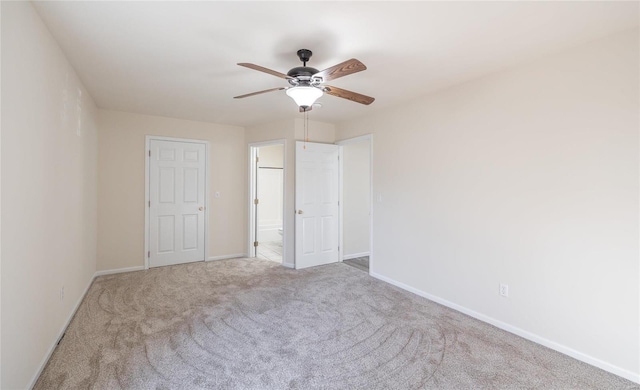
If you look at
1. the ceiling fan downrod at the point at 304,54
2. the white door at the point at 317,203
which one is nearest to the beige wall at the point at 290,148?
the white door at the point at 317,203

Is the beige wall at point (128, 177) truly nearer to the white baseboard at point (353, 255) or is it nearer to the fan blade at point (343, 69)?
the white baseboard at point (353, 255)

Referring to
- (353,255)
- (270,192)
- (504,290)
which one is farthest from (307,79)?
(270,192)

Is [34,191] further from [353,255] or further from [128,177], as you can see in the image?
[353,255]

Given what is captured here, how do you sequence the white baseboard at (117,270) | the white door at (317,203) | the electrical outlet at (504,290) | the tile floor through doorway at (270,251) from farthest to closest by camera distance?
the tile floor through doorway at (270,251)
the white door at (317,203)
the white baseboard at (117,270)
the electrical outlet at (504,290)

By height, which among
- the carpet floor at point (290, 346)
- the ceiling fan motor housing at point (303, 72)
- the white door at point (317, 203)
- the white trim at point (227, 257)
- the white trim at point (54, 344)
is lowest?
the carpet floor at point (290, 346)

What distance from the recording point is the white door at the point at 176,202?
4516mm

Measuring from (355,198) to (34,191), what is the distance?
164 inches

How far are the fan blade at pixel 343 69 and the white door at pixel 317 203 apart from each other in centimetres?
242

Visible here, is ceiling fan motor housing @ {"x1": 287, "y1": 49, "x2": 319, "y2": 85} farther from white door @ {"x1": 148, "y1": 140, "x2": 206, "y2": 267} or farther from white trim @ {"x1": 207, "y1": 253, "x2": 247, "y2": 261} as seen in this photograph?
white trim @ {"x1": 207, "y1": 253, "x2": 247, "y2": 261}

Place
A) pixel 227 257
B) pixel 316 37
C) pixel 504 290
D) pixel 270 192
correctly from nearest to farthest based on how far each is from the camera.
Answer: pixel 316 37
pixel 504 290
pixel 227 257
pixel 270 192

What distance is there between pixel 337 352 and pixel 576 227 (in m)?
2.09

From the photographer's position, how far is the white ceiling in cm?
179

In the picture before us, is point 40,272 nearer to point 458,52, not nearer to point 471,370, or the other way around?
point 471,370

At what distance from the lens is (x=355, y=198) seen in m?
5.19
